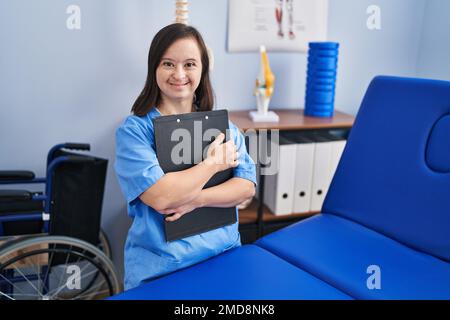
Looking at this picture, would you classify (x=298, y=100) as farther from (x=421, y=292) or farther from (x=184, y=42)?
(x=421, y=292)

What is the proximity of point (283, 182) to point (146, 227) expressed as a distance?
1.00 metres

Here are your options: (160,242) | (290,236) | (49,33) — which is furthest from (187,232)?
(49,33)

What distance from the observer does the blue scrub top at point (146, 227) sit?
1054 mm

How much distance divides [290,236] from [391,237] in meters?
0.30

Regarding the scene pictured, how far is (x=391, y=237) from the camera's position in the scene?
1303mm

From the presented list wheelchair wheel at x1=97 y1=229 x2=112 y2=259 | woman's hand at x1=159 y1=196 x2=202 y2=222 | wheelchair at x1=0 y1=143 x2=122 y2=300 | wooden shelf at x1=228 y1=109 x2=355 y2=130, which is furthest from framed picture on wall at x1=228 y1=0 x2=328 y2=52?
woman's hand at x1=159 y1=196 x2=202 y2=222

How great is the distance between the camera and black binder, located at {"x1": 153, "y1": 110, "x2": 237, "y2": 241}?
3.44 feet

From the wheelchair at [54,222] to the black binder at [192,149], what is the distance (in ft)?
1.99

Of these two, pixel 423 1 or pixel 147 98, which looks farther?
pixel 423 1

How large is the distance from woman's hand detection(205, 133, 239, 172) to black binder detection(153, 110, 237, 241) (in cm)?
2

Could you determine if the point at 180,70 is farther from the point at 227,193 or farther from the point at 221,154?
the point at 227,193

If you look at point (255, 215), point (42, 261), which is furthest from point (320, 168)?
point (42, 261)

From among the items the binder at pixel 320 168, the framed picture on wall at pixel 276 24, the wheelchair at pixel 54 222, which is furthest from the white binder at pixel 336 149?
the wheelchair at pixel 54 222

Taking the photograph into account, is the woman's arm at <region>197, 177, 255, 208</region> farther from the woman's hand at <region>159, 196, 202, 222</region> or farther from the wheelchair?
the wheelchair
